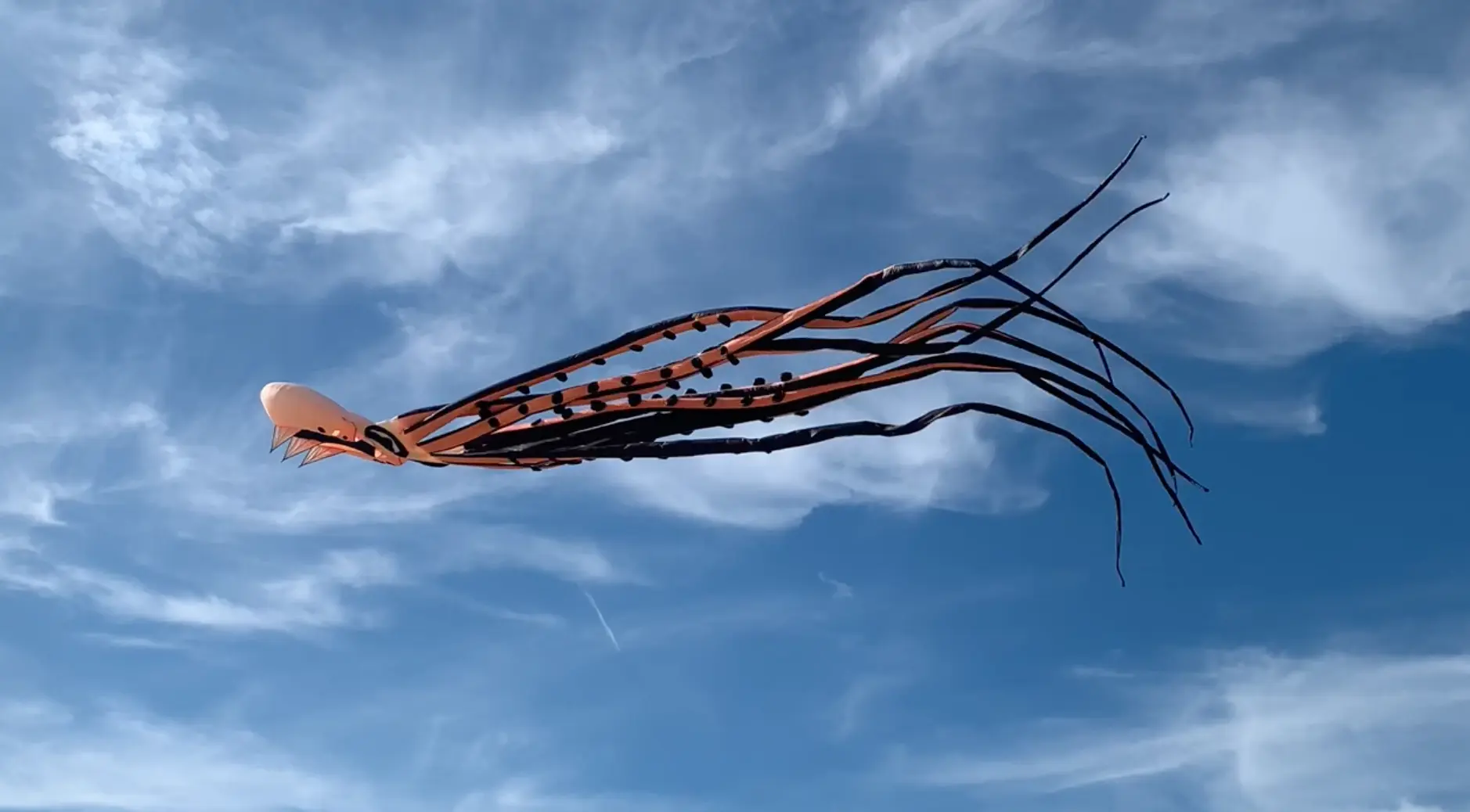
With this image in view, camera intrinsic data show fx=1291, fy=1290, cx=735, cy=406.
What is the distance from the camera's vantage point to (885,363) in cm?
795

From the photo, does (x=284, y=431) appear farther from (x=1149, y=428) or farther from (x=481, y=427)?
(x=1149, y=428)

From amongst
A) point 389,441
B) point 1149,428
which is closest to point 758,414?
point 1149,428

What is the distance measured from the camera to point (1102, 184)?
23.1 ft

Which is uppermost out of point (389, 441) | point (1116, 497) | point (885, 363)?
point (389, 441)

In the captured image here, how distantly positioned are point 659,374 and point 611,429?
0.57m

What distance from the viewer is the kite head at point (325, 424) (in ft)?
33.2

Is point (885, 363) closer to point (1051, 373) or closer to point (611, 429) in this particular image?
point (1051, 373)

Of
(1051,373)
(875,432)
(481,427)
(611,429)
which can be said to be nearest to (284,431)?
(481,427)

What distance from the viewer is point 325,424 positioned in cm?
1024

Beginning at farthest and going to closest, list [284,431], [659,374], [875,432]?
1. [284,431]
2. [659,374]
3. [875,432]

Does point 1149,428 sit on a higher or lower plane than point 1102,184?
lower

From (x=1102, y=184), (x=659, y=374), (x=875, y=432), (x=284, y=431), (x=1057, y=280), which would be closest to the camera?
(x=1102, y=184)

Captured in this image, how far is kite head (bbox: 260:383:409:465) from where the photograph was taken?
399 inches

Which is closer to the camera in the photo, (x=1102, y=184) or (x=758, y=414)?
(x=1102, y=184)
